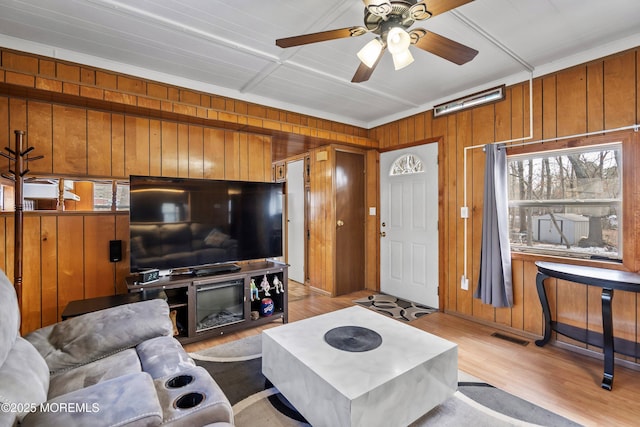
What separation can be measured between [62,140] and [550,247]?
14.8ft

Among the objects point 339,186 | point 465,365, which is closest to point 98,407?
point 465,365

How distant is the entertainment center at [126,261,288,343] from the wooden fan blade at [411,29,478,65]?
7.84 feet

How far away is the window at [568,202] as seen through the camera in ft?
8.13

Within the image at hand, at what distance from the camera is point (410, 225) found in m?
3.99

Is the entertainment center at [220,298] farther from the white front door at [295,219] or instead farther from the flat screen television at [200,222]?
the white front door at [295,219]

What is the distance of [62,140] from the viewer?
255cm

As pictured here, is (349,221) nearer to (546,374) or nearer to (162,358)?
(546,374)

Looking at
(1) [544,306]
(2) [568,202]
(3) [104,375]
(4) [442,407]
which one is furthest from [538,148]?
(3) [104,375]

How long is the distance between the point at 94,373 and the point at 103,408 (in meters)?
0.60

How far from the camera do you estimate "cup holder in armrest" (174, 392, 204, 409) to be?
1131 mm

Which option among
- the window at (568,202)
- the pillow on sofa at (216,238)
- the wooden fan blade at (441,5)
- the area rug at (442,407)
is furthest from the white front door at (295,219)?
the wooden fan blade at (441,5)

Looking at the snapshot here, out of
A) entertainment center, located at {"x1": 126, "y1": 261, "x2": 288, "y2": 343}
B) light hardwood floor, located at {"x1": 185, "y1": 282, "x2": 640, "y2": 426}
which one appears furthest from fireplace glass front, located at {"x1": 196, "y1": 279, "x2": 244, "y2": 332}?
light hardwood floor, located at {"x1": 185, "y1": 282, "x2": 640, "y2": 426}

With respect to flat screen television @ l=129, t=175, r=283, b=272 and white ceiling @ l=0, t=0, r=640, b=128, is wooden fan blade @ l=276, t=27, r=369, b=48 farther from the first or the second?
flat screen television @ l=129, t=175, r=283, b=272

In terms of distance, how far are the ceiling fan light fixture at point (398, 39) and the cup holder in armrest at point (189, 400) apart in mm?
1915
